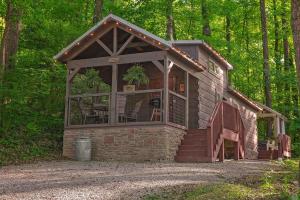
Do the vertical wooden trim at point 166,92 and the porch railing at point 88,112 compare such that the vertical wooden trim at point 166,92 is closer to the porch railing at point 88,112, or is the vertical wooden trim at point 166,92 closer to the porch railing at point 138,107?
the porch railing at point 138,107

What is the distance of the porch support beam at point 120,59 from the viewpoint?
15805 mm

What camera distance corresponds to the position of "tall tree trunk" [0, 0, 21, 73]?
1655cm

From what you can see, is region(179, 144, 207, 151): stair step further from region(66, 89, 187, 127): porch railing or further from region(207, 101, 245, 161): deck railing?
region(66, 89, 187, 127): porch railing

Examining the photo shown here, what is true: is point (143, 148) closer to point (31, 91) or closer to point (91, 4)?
point (31, 91)

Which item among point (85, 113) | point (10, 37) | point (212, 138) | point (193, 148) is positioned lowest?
point (193, 148)

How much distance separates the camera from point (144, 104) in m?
18.5

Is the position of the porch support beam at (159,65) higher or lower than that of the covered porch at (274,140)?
higher

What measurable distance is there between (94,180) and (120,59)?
724 cm

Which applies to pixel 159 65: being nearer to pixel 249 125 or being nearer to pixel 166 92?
pixel 166 92

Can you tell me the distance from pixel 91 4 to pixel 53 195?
23.5m

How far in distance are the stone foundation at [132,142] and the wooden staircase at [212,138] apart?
1.14ft

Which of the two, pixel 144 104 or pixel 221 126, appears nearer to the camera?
pixel 221 126

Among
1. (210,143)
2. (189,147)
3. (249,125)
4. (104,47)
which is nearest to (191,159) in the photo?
(189,147)

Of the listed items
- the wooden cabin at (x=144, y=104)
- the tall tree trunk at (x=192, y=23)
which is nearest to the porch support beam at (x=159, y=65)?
the wooden cabin at (x=144, y=104)
